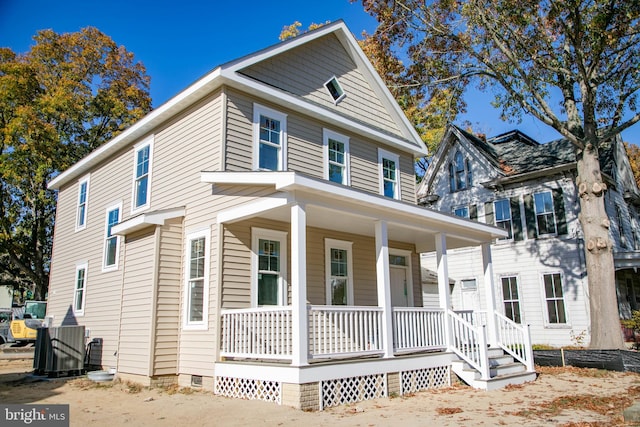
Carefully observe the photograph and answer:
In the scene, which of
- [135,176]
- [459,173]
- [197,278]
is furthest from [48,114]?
[459,173]

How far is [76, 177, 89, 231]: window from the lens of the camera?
616 inches

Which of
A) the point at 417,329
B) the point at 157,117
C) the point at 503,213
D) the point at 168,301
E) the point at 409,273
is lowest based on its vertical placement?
the point at 417,329

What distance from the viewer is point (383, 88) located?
14781mm

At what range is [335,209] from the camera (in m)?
8.91

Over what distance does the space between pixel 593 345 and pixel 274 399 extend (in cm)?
1053

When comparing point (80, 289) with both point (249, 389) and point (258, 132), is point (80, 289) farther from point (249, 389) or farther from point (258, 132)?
point (249, 389)

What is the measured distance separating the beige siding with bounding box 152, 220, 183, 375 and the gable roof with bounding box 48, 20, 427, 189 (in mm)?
2999

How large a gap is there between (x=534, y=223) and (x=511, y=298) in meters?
3.11

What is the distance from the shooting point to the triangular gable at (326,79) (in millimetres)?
11320

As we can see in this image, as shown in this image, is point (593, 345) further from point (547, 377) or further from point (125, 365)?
point (125, 365)

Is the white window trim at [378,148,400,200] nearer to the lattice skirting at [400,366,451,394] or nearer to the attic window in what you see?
the attic window

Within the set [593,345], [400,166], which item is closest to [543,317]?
[593,345]

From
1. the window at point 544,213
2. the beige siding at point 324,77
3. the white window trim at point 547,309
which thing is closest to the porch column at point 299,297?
the beige siding at point 324,77

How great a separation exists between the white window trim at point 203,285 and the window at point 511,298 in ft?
45.1
